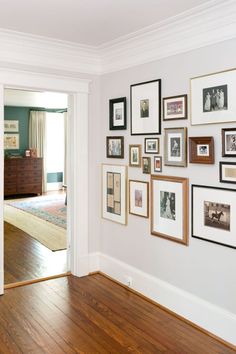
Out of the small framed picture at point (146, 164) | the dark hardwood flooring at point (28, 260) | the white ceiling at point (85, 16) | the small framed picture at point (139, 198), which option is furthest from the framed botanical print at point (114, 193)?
the white ceiling at point (85, 16)

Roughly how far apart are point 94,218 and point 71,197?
37 cm

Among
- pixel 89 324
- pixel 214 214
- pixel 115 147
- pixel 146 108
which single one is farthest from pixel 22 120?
pixel 214 214

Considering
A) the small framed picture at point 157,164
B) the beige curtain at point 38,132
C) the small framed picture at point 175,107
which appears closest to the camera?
the small framed picture at point 175,107

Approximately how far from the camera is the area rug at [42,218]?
18.5 ft

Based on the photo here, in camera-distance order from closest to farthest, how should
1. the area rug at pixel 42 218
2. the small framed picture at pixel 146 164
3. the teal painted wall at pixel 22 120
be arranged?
the small framed picture at pixel 146 164
the area rug at pixel 42 218
the teal painted wall at pixel 22 120

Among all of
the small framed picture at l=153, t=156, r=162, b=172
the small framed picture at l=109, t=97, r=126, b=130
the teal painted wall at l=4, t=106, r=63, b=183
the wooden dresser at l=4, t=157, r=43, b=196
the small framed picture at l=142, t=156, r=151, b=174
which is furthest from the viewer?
the teal painted wall at l=4, t=106, r=63, b=183

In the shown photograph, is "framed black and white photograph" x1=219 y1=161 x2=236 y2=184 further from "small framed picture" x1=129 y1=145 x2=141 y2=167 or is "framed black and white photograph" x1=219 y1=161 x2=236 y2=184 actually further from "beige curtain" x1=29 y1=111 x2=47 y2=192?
"beige curtain" x1=29 y1=111 x2=47 y2=192

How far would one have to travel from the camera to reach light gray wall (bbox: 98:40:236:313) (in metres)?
2.74

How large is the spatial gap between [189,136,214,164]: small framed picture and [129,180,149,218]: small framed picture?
0.70m

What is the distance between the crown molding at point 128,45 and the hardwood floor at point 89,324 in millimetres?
2278

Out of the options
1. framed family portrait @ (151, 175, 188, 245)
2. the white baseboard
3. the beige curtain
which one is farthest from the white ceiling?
the beige curtain

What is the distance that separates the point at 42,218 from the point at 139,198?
3.87 m

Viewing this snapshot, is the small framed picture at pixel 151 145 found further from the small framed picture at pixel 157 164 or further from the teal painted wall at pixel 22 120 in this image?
the teal painted wall at pixel 22 120

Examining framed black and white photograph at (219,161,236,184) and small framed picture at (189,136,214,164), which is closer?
framed black and white photograph at (219,161,236,184)
